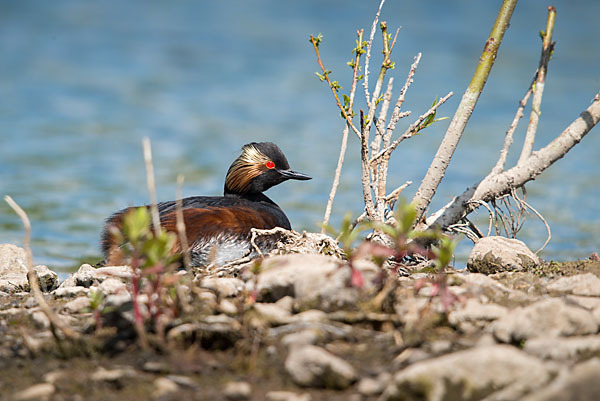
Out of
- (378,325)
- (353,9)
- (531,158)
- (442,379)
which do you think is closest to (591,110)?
(531,158)

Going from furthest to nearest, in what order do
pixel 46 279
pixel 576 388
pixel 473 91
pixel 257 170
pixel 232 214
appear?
pixel 257 170 < pixel 232 214 < pixel 46 279 < pixel 473 91 < pixel 576 388

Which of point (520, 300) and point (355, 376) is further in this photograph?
point (520, 300)

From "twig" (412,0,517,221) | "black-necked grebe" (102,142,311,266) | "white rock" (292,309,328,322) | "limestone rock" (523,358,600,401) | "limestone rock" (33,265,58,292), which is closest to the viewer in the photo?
"limestone rock" (523,358,600,401)

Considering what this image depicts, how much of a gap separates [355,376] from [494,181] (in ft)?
12.4

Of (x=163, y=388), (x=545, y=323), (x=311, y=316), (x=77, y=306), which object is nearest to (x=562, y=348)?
(x=545, y=323)

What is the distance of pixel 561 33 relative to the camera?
891 inches

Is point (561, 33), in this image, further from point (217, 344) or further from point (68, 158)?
point (217, 344)

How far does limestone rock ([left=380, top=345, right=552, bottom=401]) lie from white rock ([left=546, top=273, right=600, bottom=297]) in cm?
137

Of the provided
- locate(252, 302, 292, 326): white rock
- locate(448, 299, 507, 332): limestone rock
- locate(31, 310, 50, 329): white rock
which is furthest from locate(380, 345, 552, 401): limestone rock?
locate(31, 310, 50, 329): white rock

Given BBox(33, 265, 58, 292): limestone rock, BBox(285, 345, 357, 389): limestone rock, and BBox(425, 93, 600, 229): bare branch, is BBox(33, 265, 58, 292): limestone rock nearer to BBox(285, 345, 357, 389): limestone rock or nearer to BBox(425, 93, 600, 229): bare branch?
BBox(425, 93, 600, 229): bare branch

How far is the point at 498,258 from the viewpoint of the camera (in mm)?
5633

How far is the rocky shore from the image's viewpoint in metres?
3.25

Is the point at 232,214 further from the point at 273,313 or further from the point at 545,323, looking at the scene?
the point at 545,323

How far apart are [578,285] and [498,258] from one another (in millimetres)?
1103
